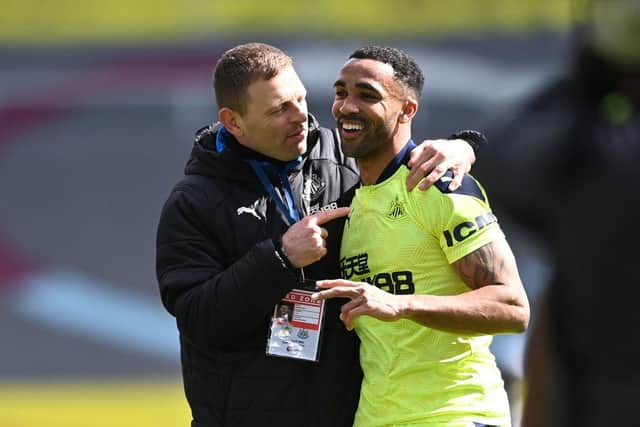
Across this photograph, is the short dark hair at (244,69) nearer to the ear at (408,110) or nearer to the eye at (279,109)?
the eye at (279,109)

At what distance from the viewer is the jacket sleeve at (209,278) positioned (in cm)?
314

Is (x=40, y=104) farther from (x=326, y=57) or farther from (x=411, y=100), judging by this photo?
(x=411, y=100)

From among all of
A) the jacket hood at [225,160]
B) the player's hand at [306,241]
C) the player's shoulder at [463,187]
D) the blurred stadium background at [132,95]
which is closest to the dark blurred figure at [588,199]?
the player's shoulder at [463,187]

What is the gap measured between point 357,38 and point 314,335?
9049mm

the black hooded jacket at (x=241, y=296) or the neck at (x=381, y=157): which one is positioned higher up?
the neck at (x=381, y=157)

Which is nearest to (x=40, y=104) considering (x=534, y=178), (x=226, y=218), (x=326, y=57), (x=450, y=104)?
(x=326, y=57)

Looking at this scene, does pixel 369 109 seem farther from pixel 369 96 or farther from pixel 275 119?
pixel 275 119

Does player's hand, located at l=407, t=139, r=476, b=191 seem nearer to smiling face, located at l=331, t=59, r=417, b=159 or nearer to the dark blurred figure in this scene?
smiling face, located at l=331, t=59, r=417, b=159

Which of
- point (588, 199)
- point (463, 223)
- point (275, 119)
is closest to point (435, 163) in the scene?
point (463, 223)

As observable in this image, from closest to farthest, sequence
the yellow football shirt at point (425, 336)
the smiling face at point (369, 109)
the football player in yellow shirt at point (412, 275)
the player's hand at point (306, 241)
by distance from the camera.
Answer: the football player in yellow shirt at point (412, 275) < the yellow football shirt at point (425, 336) < the player's hand at point (306, 241) < the smiling face at point (369, 109)

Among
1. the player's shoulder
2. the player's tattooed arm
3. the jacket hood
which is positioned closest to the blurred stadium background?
the jacket hood

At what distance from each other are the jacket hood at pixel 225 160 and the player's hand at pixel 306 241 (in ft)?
1.11

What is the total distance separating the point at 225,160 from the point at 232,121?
14 cm

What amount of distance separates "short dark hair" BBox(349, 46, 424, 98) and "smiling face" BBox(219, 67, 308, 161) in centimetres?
26
